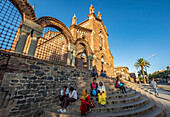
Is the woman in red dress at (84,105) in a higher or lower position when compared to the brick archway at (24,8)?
lower

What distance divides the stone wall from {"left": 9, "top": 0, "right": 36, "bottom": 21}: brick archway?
2.49 metres

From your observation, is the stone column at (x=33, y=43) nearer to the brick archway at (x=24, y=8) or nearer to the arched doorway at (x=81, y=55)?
the brick archway at (x=24, y=8)

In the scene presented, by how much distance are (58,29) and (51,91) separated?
14.8 feet

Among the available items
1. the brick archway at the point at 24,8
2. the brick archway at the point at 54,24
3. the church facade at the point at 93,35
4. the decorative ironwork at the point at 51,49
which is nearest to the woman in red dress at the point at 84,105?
the decorative ironwork at the point at 51,49

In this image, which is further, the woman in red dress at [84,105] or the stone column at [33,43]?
the stone column at [33,43]

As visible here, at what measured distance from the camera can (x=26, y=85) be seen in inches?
142

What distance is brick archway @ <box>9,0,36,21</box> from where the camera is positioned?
400 centimetres

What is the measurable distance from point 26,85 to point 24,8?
4240 mm

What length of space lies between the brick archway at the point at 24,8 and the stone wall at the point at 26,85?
2486 millimetres

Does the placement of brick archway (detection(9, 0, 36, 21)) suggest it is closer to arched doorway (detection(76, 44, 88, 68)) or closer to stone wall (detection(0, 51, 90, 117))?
stone wall (detection(0, 51, 90, 117))

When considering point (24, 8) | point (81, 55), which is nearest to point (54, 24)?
point (24, 8)

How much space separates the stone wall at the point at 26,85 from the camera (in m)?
3.10

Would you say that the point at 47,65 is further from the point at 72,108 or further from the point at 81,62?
the point at 81,62

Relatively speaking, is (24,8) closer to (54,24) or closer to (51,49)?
(54,24)
